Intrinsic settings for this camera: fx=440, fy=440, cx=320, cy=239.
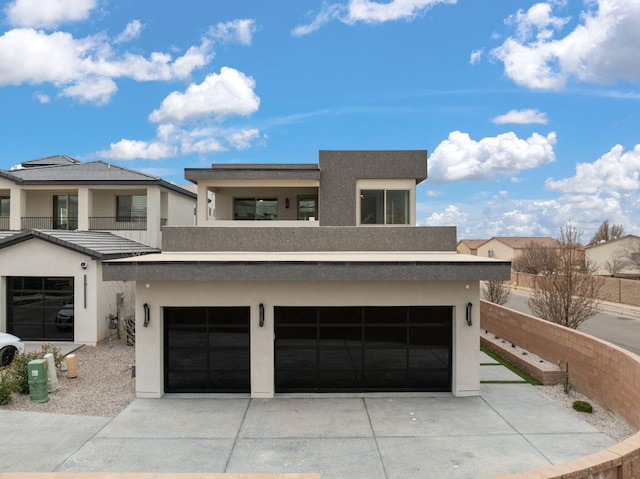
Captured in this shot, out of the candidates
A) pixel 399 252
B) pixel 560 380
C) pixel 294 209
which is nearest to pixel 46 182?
pixel 294 209

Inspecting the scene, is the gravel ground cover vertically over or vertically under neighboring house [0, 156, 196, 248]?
under

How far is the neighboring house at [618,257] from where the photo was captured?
56969 millimetres

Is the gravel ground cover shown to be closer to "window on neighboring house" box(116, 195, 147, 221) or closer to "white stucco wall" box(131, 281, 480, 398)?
"white stucco wall" box(131, 281, 480, 398)

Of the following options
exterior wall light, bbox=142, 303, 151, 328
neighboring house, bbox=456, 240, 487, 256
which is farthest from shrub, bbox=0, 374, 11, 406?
neighboring house, bbox=456, 240, 487, 256

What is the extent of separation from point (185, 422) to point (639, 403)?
35.1 feet

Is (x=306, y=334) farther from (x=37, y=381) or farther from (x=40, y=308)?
(x=40, y=308)

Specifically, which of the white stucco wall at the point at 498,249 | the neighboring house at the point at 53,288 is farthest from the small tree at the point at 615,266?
the neighboring house at the point at 53,288

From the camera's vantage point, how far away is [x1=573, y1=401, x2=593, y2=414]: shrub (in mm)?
11391

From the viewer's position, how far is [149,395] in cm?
1232

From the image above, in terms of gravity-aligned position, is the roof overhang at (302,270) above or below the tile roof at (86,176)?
below

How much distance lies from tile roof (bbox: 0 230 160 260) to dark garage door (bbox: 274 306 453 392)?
1125 centimetres

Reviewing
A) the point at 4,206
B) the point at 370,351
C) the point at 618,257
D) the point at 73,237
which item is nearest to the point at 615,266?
the point at 618,257

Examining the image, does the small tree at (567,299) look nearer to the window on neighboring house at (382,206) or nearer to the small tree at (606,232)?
the window on neighboring house at (382,206)

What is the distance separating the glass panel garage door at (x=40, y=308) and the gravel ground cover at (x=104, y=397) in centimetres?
394
